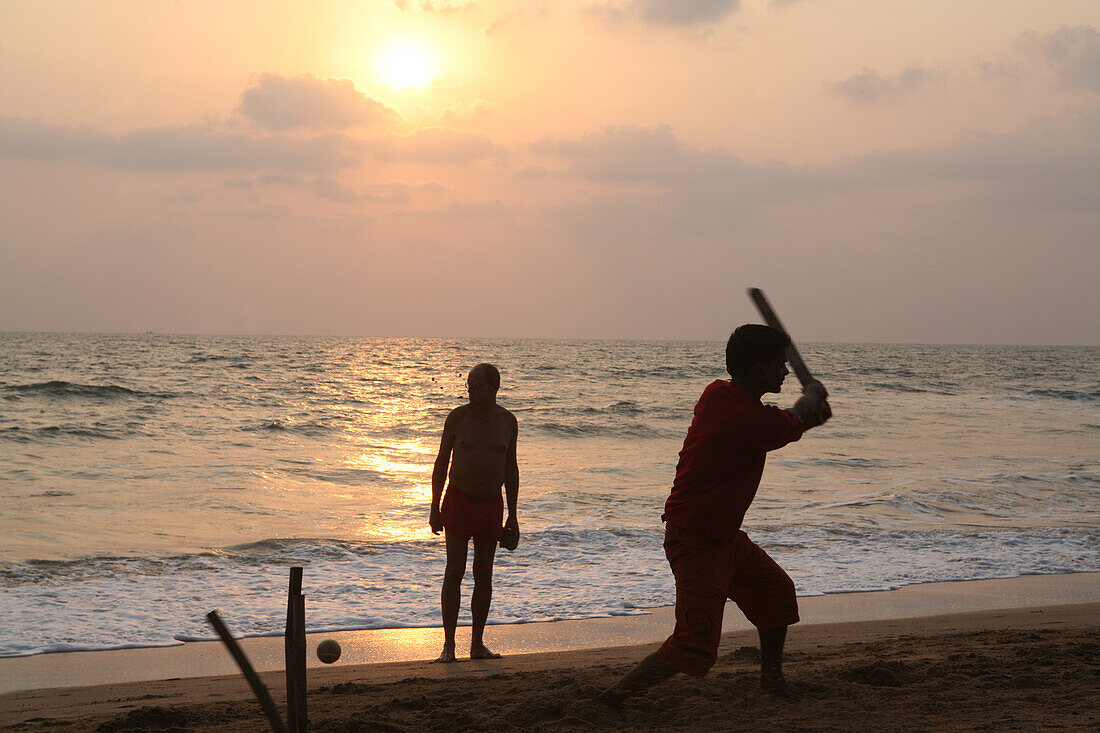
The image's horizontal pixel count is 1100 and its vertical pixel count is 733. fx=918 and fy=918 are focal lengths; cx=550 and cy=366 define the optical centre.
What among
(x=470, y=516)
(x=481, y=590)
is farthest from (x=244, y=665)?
(x=481, y=590)

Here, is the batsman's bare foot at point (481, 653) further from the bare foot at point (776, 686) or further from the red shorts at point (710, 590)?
the red shorts at point (710, 590)

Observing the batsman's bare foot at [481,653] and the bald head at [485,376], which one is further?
the bald head at [485,376]

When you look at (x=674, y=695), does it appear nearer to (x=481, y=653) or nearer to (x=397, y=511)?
(x=481, y=653)

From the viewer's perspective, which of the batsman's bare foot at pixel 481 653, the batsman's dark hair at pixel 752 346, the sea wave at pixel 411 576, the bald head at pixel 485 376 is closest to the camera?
the batsman's dark hair at pixel 752 346

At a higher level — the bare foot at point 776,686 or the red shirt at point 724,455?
the red shirt at point 724,455

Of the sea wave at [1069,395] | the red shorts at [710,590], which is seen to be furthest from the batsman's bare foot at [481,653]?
the sea wave at [1069,395]

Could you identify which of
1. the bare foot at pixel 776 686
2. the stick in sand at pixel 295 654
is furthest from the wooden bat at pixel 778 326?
the stick in sand at pixel 295 654

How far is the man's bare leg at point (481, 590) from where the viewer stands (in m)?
5.62

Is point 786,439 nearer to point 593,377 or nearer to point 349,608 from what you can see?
point 349,608

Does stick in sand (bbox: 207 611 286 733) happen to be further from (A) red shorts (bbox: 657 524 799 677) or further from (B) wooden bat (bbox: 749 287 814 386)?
(B) wooden bat (bbox: 749 287 814 386)

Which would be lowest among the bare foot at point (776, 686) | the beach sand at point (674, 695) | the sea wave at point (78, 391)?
the beach sand at point (674, 695)

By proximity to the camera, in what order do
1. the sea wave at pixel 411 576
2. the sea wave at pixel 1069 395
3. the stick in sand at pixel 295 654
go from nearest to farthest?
the stick in sand at pixel 295 654 → the sea wave at pixel 411 576 → the sea wave at pixel 1069 395

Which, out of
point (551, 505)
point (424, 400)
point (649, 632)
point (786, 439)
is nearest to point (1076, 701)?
point (786, 439)

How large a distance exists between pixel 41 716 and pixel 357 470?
10133 mm
